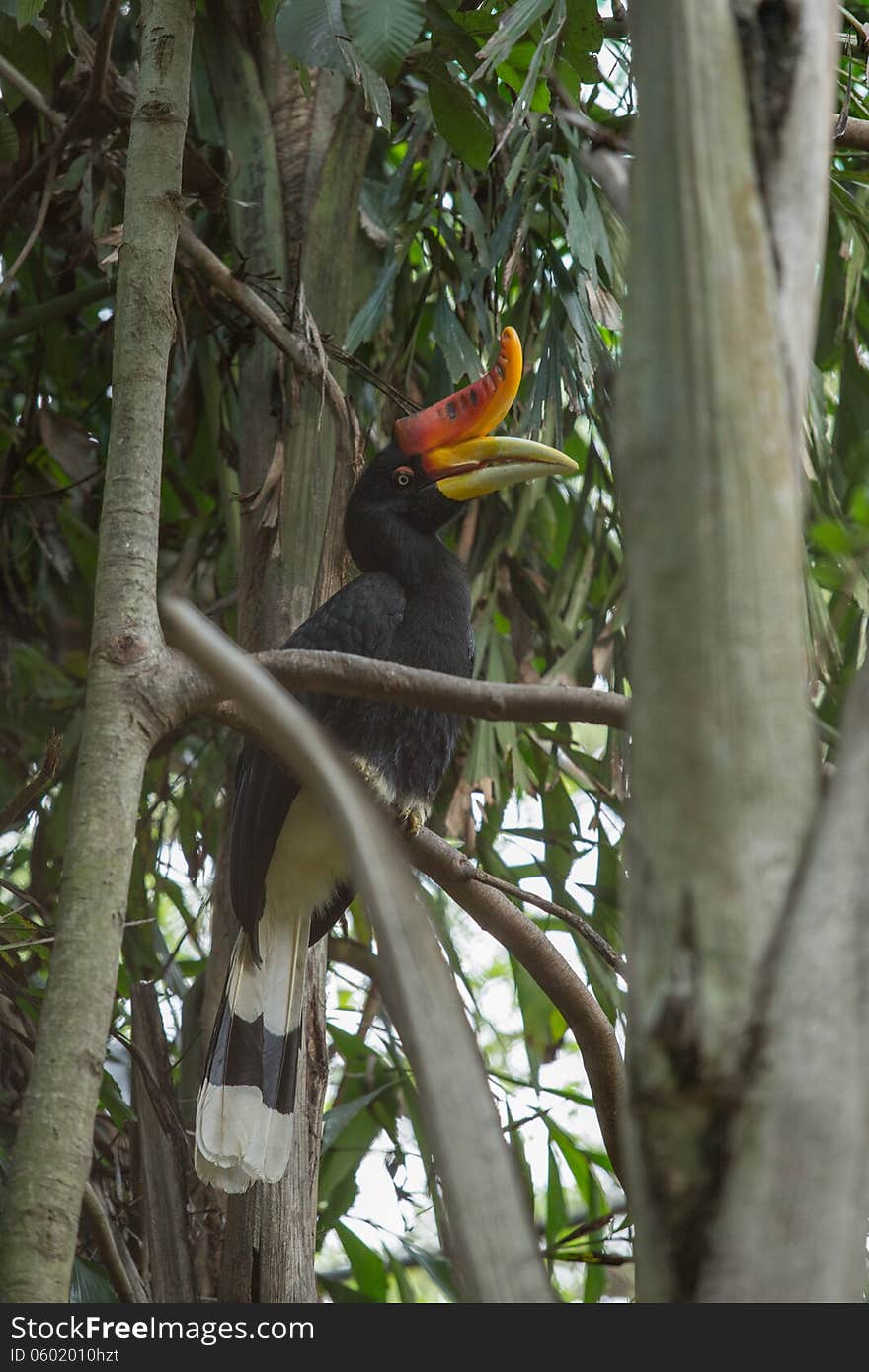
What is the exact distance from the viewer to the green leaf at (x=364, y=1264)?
340 cm

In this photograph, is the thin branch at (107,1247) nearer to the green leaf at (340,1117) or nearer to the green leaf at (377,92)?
the green leaf at (340,1117)

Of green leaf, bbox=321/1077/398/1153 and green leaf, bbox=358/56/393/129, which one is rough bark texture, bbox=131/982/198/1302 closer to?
green leaf, bbox=321/1077/398/1153

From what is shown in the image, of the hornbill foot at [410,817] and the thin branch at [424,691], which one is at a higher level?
the hornbill foot at [410,817]

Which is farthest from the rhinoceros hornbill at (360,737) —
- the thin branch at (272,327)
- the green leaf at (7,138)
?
the green leaf at (7,138)

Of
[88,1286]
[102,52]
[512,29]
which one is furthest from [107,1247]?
[102,52]

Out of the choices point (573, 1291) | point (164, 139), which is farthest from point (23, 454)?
point (573, 1291)

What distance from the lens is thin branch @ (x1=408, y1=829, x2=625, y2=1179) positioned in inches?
86.4

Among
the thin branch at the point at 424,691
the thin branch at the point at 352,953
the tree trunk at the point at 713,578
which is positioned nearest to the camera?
the tree trunk at the point at 713,578

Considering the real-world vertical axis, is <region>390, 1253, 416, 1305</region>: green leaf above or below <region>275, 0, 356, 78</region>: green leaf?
below

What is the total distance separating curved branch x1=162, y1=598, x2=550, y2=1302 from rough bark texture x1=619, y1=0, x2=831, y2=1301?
0.26ft

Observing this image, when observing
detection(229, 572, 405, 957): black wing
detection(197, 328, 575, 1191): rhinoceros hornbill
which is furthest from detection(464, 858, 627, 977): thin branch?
detection(229, 572, 405, 957): black wing

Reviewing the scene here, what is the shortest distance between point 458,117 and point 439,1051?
A: 178 cm

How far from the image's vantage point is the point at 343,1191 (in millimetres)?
3488

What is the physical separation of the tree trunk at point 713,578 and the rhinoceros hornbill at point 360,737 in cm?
173
